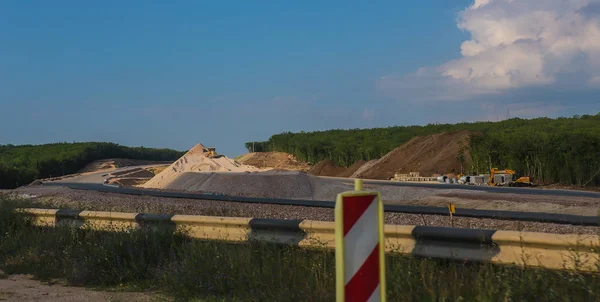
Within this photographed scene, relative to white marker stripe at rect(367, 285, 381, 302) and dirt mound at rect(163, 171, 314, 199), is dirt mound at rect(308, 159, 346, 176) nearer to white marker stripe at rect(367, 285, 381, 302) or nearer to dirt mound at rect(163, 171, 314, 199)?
dirt mound at rect(163, 171, 314, 199)

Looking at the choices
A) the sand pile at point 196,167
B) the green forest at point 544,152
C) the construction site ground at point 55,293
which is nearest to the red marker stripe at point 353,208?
the construction site ground at point 55,293

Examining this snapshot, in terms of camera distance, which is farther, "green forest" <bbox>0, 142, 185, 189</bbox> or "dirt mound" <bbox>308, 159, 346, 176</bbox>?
"green forest" <bbox>0, 142, 185, 189</bbox>

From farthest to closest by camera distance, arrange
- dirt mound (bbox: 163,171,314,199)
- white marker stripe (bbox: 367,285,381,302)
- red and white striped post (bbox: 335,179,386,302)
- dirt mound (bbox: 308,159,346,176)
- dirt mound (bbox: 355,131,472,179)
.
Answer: dirt mound (bbox: 308,159,346,176) → dirt mound (bbox: 355,131,472,179) → dirt mound (bbox: 163,171,314,199) → white marker stripe (bbox: 367,285,381,302) → red and white striped post (bbox: 335,179,386,302)

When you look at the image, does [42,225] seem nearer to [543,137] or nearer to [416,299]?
[416,299]

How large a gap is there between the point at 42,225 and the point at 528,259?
964 cm

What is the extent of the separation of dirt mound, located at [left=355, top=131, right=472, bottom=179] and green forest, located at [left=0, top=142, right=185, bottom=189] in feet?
104

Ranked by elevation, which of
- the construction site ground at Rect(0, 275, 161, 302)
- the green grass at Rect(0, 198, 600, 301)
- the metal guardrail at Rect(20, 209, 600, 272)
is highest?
the metal guardrail at Rect(20, 209, 600, 272)

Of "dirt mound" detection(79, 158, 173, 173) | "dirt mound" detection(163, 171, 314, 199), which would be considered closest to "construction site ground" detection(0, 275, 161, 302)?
"dirt mound" detection(163, 171, 314, 199)

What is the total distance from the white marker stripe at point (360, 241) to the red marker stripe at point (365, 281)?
0.03 metres

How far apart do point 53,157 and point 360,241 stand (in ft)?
252

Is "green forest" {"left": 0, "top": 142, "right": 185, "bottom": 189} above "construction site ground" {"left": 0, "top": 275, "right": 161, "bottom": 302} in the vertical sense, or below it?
above

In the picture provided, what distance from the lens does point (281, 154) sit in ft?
243

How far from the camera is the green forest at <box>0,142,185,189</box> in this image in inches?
2437

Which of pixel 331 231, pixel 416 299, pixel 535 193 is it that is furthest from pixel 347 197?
pixel 535 193
